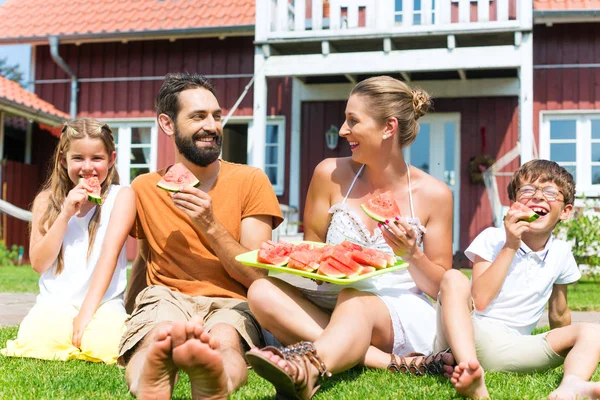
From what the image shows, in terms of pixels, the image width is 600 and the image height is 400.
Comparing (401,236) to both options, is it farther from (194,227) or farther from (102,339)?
(102,339)

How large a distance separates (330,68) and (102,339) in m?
7.90

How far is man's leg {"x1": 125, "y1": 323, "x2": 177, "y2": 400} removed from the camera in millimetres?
2535

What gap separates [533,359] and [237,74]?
1107cm

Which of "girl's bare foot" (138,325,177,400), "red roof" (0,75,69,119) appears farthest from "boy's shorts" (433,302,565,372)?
"red roof" (0,75,69,119)

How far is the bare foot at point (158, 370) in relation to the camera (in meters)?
2.54

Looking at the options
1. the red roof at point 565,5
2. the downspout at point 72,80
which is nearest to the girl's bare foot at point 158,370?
the red roof at point 565,5

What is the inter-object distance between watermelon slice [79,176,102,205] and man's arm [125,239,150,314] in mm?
361

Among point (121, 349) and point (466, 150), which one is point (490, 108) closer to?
point (466, 150)

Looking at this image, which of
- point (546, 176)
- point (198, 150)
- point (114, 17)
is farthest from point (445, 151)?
point (198, 150)

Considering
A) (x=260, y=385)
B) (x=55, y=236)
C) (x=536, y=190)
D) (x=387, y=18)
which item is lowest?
(x=260, y=385)

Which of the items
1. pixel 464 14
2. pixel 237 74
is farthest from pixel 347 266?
pixel 237 74

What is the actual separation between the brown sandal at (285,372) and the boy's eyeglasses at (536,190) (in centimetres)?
142

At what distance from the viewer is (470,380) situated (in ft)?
9.07

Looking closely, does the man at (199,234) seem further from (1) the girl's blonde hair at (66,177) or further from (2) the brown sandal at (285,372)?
(2) the brown sandal at (285,372)
